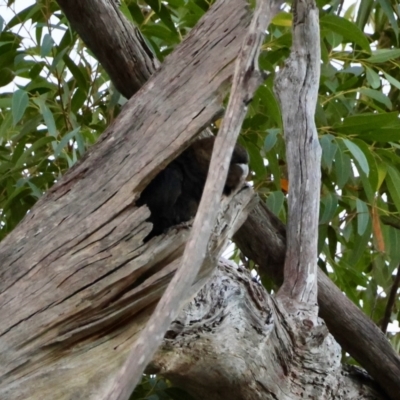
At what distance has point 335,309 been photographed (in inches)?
40.6

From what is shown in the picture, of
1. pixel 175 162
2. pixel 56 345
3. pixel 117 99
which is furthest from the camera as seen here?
pixel 117 99

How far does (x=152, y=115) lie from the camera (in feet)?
2.55

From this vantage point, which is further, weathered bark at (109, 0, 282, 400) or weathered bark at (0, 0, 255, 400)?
weathered bark at (0, 0, 255, 400)

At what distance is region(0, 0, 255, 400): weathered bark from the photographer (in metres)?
0.68

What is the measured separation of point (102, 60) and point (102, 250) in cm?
31

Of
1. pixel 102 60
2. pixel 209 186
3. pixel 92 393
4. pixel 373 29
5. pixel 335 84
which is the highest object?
pixel 373 29

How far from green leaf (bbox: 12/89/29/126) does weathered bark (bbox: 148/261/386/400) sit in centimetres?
40

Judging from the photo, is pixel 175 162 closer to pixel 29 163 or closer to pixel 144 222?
pixel 144 222

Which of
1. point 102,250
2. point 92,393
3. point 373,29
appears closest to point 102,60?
point 102,250

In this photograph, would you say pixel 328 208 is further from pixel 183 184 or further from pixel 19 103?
pixel 19 103

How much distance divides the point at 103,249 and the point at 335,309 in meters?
0.44

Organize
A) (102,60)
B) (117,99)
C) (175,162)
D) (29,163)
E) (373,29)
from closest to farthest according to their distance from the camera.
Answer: (175,162) → (102,60) → (117,99) → (29,163) → (373,29)

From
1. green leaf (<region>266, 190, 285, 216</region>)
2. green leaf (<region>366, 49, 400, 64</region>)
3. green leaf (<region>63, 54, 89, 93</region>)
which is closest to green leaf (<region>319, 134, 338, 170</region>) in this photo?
green leaf (<region>266, 190, 285, 216</region>)

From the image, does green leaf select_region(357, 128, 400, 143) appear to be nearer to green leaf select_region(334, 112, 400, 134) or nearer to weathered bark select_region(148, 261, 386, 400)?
green leaf select_region(334, 112, 400, 134)
